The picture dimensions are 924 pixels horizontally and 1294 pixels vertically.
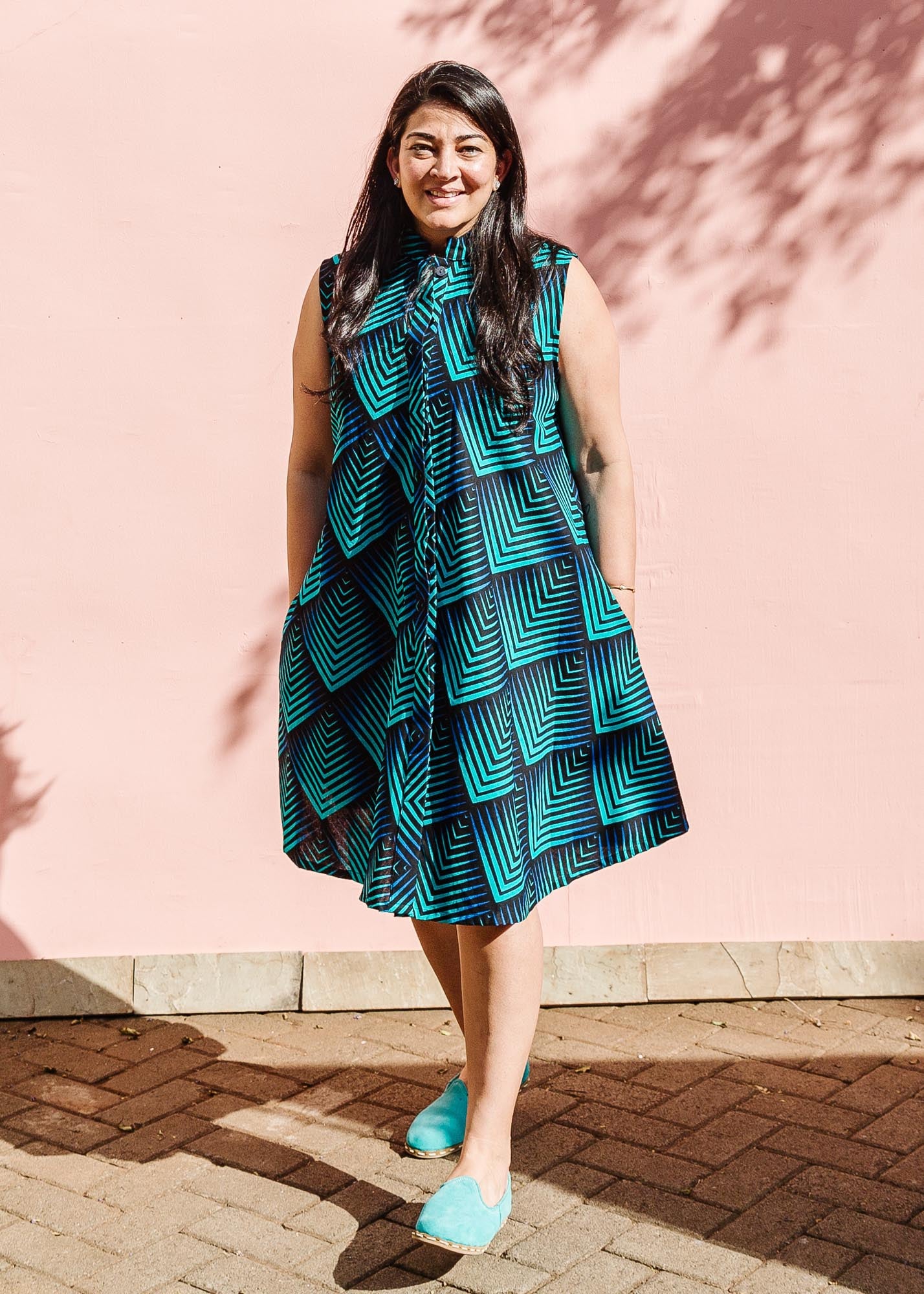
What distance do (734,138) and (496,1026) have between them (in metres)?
2.40

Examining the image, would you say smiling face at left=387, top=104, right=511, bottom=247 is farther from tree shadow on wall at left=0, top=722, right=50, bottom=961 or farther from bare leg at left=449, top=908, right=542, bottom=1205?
tree shadow on wall at left=0, top=722, right=50, bottom=961

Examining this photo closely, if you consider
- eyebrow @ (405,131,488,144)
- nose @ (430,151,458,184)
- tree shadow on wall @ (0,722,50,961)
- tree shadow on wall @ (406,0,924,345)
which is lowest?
tree shadow on wall @ (0,722,50,961)

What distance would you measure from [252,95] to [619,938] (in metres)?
2.47

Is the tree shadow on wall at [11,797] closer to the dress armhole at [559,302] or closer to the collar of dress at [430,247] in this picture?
the collar of dress at [430,247]

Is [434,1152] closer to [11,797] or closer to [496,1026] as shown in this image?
[496,1026]

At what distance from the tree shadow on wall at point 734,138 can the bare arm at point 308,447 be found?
125 centimetres

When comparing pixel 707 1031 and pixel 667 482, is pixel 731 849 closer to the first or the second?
pixel 707 1031

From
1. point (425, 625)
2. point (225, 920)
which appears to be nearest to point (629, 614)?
point (425, 625)

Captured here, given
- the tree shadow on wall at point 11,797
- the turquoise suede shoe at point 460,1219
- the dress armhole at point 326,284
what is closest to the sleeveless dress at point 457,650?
the dress armhole at point 326,284

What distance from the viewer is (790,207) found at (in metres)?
3.77

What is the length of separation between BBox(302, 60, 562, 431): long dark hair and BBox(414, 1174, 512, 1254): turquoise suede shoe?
139 centimetres

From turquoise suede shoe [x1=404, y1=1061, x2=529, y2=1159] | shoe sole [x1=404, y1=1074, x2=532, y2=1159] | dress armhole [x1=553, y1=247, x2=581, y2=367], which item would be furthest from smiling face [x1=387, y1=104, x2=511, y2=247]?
shoe sole [x1=404, y1=1074, x2=532, y2=1159]

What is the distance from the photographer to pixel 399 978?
3943 mm

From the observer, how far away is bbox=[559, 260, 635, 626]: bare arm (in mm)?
2686
